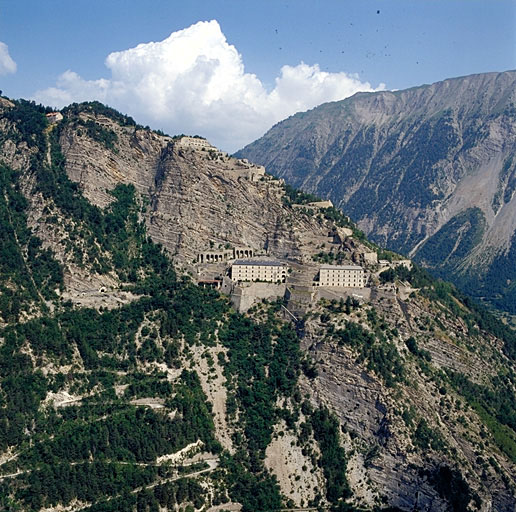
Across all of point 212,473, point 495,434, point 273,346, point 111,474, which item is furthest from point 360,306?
point 111,474

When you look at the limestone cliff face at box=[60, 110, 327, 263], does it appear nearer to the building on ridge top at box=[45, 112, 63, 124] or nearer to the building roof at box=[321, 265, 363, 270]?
the building on ridge top at box=[45, 112, 63, 124]

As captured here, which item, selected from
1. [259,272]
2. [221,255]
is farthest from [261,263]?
[221,255]

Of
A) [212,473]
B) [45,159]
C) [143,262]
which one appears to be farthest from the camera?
[45,159]

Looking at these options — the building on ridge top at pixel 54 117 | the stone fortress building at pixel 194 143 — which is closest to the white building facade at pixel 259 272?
the stone fortress building at pixel 194 143

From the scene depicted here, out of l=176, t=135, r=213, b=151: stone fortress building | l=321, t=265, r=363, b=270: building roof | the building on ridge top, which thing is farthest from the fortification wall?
the building on ridge top

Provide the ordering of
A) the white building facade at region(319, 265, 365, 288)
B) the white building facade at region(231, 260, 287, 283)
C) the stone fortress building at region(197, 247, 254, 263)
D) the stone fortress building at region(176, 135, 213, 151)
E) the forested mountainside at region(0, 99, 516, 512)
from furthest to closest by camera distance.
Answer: the stone fortress building at region(176, 135, 213, 151)
the stone fortress building at region(197, 247, 254, 263)
the white building facade at region(231, 260, 287, 283)
the white building facade at region(319, 265, 365, 288)
the forested mountainside at region(0, 99, 516, 512)

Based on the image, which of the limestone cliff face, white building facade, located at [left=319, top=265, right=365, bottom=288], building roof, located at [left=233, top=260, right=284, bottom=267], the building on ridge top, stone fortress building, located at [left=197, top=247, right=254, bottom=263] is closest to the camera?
white building facade, located at [left=319, top=265, right=365, bottom=288]

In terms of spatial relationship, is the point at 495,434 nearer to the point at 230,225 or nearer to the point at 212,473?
the point at 212,473
